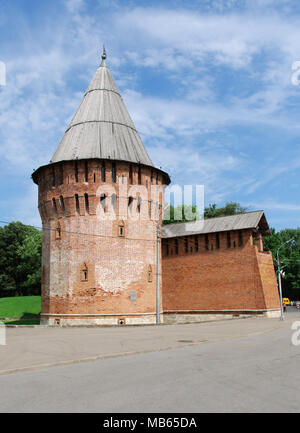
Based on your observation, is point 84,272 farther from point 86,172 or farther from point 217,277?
point 217,277

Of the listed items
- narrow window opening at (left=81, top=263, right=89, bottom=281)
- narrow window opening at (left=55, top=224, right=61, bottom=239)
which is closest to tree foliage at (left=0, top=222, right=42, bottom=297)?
narrow window opening at (left=55, top=224, right=61, bottom=239)

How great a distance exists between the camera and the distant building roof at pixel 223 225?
3162 centimetres

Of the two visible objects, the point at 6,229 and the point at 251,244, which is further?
the point at 6,229

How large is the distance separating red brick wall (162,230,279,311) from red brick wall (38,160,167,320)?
4162 millimetres

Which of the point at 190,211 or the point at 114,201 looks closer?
the point at 114,201

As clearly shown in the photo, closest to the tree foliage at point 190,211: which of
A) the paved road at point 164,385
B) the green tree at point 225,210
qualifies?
the green tree at point 225,210

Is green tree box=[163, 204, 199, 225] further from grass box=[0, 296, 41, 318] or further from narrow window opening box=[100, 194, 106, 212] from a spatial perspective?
narrow window opening box=[100, 194, 106, 212]

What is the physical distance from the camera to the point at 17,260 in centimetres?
6500

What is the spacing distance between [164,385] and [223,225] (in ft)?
86.3

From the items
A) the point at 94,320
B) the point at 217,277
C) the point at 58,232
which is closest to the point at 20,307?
the point at 58,232

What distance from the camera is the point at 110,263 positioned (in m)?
28.7
